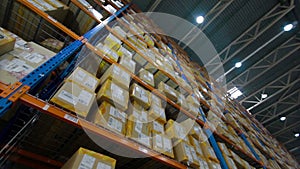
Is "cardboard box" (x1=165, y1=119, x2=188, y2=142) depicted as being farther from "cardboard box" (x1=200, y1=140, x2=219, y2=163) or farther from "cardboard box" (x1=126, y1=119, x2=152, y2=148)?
"cardboard box" (x1=200, y1=140, x2=219, y2=163)

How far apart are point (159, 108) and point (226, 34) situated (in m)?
6.11

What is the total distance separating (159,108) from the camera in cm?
233

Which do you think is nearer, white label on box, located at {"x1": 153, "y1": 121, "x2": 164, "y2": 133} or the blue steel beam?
the blue steel beam

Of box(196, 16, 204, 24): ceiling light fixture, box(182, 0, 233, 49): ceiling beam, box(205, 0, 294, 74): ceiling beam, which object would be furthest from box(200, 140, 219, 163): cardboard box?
box(205, 0, 294, 74): ceiling beam

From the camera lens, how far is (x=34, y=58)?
1.54 metres

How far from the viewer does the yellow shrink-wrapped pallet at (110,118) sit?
1.49m

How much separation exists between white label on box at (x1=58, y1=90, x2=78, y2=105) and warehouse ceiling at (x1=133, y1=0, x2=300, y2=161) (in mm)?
5782

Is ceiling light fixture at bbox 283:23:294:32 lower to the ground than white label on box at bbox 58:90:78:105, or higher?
higher

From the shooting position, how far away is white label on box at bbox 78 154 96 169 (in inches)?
45.6

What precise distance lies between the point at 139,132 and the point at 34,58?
48.2 inches

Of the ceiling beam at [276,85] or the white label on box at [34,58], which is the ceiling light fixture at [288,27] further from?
the white label on box at [34,58]

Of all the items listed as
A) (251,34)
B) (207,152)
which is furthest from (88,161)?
(251,34)

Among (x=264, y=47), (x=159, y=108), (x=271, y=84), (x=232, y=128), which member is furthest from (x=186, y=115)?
(x=271, y=84)

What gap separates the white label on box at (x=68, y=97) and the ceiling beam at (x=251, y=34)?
7250 millimetres
